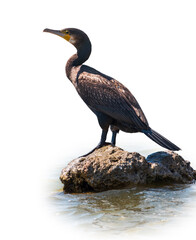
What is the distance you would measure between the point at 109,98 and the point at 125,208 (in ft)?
7.59

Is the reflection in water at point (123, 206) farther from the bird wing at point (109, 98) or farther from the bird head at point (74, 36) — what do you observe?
the bird head at point (74, 36)

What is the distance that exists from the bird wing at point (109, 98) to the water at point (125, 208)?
4.53 ft

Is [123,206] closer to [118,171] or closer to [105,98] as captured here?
[118,171]

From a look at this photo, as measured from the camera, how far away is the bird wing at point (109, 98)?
9195 mm

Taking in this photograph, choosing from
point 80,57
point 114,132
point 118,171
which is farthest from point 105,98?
point 118,171

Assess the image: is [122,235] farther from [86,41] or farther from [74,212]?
[86,41]

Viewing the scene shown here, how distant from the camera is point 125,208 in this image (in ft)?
26.4

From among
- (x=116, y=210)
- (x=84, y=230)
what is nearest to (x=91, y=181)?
(x=116, y=210)

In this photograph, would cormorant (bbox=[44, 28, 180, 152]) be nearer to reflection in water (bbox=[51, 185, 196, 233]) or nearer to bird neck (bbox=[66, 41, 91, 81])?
bird neck (bbox=[66, 41, 91, 81])

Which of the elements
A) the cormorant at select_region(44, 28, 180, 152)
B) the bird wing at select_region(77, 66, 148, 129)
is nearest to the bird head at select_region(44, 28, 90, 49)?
the cormorant at select_region(44, 28, 180, 152)

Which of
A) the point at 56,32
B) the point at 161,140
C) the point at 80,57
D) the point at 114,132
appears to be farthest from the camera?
the point at 56,32

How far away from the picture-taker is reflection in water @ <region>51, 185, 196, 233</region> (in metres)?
7.50

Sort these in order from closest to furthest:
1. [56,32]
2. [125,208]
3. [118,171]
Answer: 1. [125,208]
2. [118,171]
3. [56,32]

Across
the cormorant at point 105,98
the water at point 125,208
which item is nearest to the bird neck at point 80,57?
the cormorant at point 105,98
